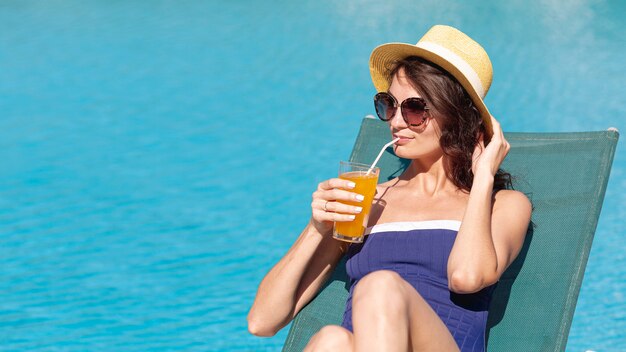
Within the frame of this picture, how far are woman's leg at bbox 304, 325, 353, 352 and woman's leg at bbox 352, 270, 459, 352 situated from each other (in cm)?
8

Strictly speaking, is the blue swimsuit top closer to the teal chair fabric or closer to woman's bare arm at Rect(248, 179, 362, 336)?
woman's bare arm at Rect(248, 179, 362, 336)

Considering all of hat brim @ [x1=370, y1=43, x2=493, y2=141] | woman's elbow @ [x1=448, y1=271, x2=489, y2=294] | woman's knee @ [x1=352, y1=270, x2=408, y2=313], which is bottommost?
woman's elbow @ [x1=448, y1=271, x2=489, y2=294]

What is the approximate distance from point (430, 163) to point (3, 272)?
3928 millimetres

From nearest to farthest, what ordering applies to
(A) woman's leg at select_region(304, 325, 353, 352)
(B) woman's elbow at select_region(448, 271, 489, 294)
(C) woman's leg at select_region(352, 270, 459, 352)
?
(C) woman's leg at select_region(352, 270, 459, 352), (A) woman's leg at select_region(304, 325, 353, 352), (B) woman's elbow at select_region(448, 271, 489, 294)

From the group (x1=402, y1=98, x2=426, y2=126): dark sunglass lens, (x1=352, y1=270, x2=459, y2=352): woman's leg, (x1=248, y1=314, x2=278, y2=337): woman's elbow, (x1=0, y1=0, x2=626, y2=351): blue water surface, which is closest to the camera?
(x1=352, y1=270, x2=459, y2=352): woman's leg

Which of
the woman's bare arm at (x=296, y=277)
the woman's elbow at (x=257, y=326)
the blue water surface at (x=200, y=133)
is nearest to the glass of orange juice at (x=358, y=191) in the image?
the woman's bare arm at (x=296, y=277)

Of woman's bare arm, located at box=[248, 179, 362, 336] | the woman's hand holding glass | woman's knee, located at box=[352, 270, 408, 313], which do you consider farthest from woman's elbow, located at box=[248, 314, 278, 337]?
woman's knee, located at box=[352, 270, 408, 313]

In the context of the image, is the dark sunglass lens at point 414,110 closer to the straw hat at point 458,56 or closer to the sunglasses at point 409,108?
the sunglasses at point 409,108

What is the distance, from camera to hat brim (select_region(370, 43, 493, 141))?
11.8ft

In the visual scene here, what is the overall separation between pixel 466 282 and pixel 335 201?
552mm

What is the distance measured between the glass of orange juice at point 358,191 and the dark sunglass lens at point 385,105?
1.14 ft

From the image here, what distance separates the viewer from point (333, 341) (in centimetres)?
304

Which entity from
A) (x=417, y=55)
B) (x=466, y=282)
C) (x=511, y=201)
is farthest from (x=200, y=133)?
(x=466, y=282)

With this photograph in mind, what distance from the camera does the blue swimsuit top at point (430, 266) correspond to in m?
3.45
